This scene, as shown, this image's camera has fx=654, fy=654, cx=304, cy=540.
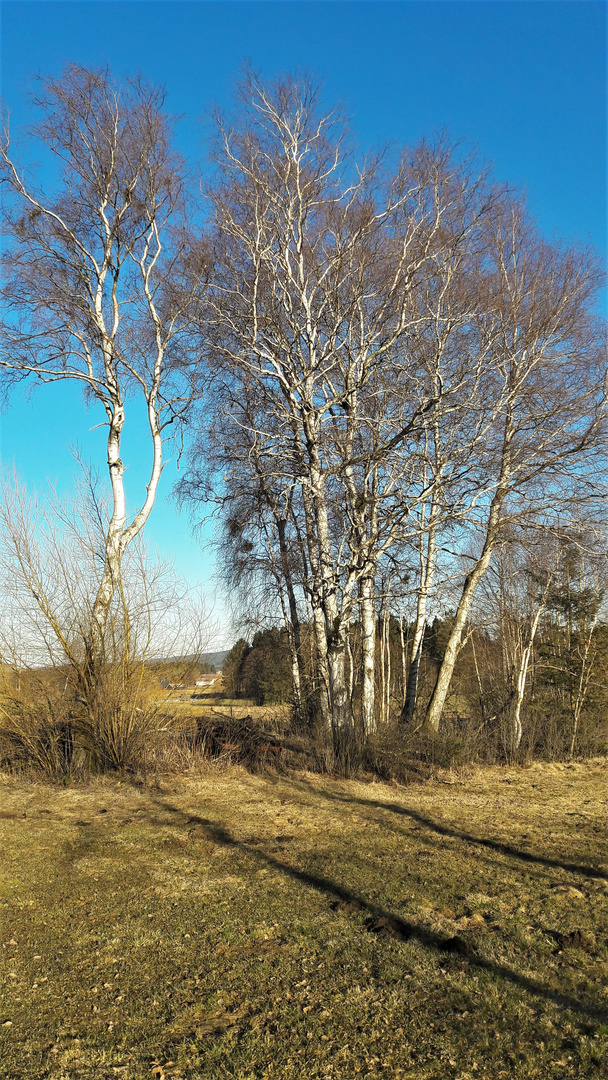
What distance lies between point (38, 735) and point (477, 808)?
6.09m

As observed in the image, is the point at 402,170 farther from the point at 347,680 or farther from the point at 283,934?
the point at 283,934

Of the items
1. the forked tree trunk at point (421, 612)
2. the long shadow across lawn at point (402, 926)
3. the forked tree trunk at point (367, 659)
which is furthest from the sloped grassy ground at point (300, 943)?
the forked tree trunk at point (421, 612)

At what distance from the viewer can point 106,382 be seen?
11.4m

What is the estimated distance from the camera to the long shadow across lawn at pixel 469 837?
594 centimetres

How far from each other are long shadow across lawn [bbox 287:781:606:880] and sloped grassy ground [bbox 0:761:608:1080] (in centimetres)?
4

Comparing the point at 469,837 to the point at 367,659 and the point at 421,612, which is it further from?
the point at 421,612

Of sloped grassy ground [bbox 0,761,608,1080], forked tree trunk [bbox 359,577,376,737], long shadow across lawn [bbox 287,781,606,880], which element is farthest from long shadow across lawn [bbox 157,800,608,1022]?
forked tree trunk [bbox 359,577,376,737]

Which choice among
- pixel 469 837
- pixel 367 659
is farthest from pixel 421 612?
pixel 469 837

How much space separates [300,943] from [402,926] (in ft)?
2.44

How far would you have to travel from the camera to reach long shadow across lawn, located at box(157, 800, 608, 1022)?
11.4 feet

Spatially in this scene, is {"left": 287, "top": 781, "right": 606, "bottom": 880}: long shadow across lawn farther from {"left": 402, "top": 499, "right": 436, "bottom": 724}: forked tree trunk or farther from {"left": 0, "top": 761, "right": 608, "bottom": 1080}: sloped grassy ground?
{"left": 402, "top": 499, "right": 436, "bottom": 724}: forked tree trunk

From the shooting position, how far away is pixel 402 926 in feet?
14.7

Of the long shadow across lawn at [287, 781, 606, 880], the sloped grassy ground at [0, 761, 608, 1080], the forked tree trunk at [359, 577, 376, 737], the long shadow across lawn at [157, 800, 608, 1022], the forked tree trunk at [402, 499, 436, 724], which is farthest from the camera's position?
the forked tree trunk at [402, 499, 436, 724]

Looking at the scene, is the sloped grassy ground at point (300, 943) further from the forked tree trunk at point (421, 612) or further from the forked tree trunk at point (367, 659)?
the forked tree trunk at point (421, 612)
